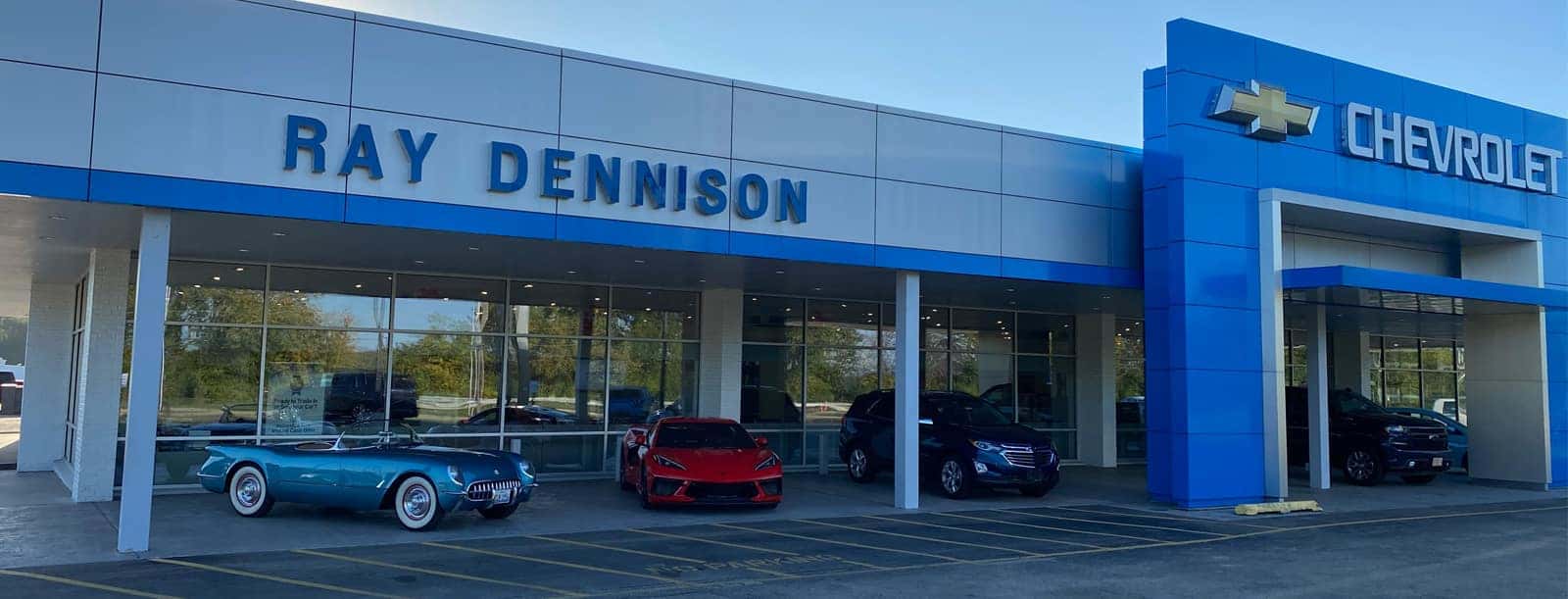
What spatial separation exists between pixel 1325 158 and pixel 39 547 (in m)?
18.3

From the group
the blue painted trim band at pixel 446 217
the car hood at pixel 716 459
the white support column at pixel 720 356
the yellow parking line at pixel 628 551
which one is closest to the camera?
the yellow parking line at pixel 628 551

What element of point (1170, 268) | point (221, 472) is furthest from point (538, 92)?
point (1170, 268)

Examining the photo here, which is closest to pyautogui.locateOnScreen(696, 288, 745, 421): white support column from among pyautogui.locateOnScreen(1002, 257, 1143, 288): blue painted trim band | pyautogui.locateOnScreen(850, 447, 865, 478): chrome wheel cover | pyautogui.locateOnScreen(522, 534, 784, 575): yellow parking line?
pyautogui.locateOnScreen(850, 447, 865, 478): chrome wheel cover

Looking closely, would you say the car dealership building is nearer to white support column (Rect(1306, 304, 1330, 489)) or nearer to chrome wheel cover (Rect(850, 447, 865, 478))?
white support column (Rect(1306, 304, 1330, 489))

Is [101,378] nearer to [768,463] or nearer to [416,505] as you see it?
[416,505]

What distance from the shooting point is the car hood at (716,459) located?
47.3ft

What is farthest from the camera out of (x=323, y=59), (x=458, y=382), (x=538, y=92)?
(x=458, y=382)

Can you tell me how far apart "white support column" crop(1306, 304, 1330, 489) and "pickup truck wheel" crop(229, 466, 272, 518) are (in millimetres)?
16547

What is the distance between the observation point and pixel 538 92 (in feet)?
42.7

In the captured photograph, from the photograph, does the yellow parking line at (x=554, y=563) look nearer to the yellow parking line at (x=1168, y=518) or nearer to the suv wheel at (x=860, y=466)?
the yellow parking line at (x=1168, y=518)

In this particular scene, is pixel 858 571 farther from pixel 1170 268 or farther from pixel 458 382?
pixel 458 382

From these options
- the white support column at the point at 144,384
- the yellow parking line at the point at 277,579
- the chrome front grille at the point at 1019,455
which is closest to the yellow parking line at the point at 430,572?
the yellow parking line at the point at 277,579

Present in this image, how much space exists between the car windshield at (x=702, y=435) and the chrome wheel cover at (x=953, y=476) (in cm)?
328

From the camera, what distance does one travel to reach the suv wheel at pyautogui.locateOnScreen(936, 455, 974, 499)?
55.1 feet
